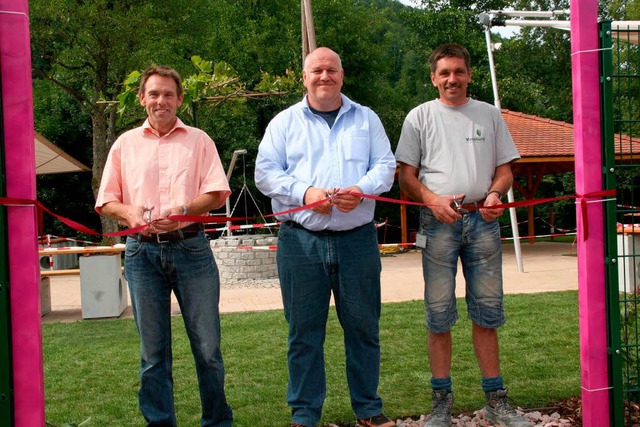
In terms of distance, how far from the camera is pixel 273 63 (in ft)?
98.4

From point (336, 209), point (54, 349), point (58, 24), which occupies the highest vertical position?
point (58, 24)

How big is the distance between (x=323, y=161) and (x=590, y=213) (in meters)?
1.34

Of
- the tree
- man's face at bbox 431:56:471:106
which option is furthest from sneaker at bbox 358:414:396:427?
the tree

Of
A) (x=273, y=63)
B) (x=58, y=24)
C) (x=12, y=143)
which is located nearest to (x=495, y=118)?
(x=12, y=143)

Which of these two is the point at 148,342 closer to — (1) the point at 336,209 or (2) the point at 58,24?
(1) the point at 336,209

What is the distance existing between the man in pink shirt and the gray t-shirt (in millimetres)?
1075

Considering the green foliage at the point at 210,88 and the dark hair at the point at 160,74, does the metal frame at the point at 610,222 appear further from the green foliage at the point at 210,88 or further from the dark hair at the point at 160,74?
the green foliage at the point at 210,88

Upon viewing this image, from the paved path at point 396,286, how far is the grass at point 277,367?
1.40 metres

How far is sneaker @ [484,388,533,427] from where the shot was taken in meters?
3.90

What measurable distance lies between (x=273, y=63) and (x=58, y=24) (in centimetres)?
1070

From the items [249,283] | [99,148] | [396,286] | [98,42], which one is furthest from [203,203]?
[99,148]

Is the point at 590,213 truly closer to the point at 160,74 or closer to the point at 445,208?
the point at 445,208

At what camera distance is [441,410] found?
12.9 ft

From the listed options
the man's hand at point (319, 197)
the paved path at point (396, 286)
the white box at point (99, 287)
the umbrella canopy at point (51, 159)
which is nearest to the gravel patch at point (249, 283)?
the paved path at point (396, 286)
